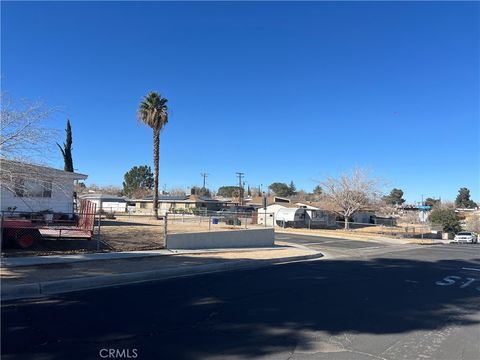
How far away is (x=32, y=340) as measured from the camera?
584cm

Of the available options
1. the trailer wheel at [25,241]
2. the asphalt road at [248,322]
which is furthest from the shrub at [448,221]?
the trailer wheel at [25,241]

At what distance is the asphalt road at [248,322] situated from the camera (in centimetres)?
577

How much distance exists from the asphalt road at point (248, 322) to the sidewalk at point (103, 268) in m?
0.75

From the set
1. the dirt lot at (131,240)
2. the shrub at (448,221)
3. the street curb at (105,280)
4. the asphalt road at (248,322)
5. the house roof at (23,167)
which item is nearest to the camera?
the asphalt road at (248,322)

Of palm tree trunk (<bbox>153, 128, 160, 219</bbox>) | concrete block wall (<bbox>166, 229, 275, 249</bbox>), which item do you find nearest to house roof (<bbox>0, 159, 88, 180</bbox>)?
concrete block wall (<bbox>166, 229, 275, 249</bbox>)

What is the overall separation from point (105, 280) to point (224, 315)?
4.25 m

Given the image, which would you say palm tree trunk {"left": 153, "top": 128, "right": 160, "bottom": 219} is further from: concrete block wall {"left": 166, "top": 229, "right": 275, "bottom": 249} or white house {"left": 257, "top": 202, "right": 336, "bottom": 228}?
concrete block wall {"left": 166, "top": 229, "right": 275, "bottom": 249}

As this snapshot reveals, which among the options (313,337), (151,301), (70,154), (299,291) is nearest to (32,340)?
(151,301)

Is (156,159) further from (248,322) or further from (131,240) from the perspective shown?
(248,322)

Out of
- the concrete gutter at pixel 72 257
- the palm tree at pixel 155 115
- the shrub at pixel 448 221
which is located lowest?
the concrete gutter at pixel 72 257

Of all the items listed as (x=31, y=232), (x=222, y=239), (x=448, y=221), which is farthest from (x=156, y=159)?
(x=448, y=221)

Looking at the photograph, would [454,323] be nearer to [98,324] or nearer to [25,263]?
[98,324]

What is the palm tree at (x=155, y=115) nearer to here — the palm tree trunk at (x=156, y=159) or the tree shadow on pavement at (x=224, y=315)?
the palm tree trunk at (x=156, y=159)

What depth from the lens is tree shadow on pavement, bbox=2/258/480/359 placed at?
19.1 ft
